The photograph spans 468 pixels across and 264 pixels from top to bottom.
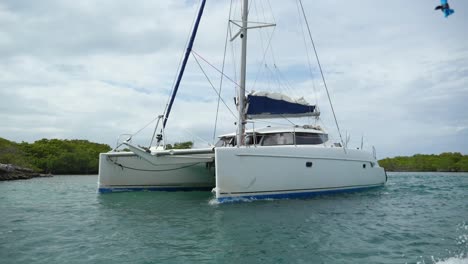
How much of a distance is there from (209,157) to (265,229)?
4.39m

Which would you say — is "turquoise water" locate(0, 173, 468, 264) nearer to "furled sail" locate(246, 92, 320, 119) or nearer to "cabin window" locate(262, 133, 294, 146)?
"cabin window" locate(262, 133, 294, 146)

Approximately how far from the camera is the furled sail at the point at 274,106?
952cm

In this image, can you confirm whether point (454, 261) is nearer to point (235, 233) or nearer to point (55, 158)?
point (235, 233)

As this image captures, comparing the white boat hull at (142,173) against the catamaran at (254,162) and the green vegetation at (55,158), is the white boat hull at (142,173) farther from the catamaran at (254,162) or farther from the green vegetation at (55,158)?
the green vegetation at (55,158)

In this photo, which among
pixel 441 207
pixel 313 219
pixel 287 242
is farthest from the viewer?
pixel 441 207

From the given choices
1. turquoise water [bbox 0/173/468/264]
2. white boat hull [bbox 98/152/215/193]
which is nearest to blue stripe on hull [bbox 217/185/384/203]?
turquoise water [bbox 0/173/468/264]

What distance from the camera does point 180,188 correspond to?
37.0 feet

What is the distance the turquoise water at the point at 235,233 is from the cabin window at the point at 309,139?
2088 millimetres

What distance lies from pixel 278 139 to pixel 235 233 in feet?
16.1

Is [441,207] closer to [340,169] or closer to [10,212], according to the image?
[340,169]

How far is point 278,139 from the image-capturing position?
961 centimetres

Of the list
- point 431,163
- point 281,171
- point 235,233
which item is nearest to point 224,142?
point 281,171

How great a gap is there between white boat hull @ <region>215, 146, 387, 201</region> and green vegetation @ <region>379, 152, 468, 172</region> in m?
63.0

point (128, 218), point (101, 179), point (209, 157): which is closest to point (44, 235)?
point (128, 218)
